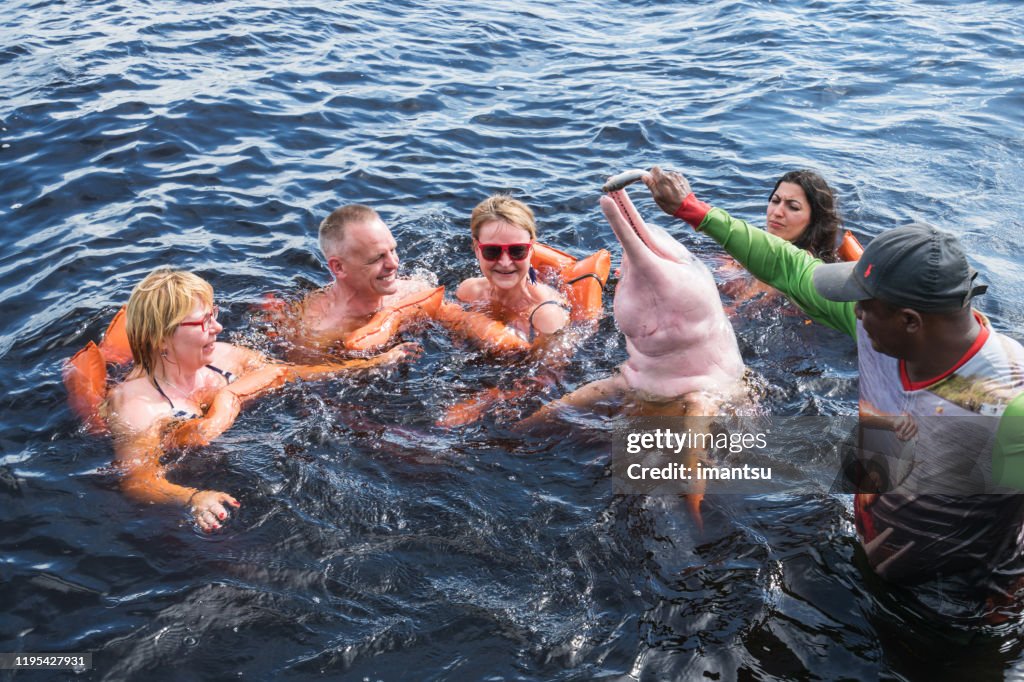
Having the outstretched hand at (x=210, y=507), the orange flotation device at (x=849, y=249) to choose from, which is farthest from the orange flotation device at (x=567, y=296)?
the outstretched hand at (x=210, y=507)

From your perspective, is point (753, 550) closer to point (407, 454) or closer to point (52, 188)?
point (407, 454)

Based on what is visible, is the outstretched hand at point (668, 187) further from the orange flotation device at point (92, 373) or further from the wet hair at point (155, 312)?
the orange flotation device at point (92, 373)

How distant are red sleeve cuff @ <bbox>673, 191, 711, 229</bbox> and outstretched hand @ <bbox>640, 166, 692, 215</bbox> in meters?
0.02

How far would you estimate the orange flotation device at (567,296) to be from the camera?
7.47 meters

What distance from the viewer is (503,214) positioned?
7.39 metres

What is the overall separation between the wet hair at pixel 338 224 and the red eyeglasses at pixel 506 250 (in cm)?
108

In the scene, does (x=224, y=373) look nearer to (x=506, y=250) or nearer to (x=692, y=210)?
(x=506, y=250)

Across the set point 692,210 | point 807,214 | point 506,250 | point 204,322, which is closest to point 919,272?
point 692,210

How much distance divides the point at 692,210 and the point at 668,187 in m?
0.19

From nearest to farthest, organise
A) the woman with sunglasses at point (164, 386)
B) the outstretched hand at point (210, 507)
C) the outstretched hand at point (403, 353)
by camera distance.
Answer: the outstretched hand at point (210, 507)
the woman with sunglasses at point (164, 386)
the outstretched hand at point (403, 353)

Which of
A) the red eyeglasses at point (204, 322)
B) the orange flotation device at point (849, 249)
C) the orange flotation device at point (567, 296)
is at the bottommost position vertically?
the orange flotation device at point (567, 296)

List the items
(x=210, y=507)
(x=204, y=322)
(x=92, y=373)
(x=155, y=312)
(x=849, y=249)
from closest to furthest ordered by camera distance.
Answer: (x=210, y=507) → (x=155, y=312) → (x=204, y=322) → (x=92, y=373) → (x=849, y=249)

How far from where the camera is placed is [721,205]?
1052cm

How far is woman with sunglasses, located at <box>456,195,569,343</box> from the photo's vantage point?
741cm
